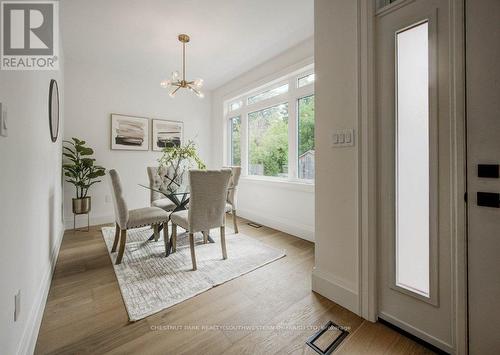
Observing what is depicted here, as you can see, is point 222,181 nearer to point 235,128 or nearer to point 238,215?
point 238,215

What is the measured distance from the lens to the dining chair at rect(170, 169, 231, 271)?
7.44 ft

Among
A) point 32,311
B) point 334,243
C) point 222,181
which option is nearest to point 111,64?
point 222,181

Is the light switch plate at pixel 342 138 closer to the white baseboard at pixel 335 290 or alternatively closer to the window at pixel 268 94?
the white baseboard at pixel 335 290

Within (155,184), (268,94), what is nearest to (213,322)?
(155,184)

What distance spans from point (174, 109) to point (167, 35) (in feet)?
6.33

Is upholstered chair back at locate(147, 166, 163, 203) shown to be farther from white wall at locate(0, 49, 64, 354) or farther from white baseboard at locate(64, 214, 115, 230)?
white wall at locate(0, 49, 64, 354)

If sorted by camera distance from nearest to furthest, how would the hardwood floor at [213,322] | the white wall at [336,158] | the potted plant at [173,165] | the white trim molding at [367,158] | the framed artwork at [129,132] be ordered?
the hardwood floor at [213,322] → the white trim molding at [367,158] → the white wall at [336,158] → the potted plant at [173,165] → the framed artwork at [129,132]

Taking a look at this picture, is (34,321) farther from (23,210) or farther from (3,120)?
(3,120)

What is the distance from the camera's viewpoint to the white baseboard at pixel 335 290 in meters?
1.66

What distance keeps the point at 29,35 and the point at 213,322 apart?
8.83ft

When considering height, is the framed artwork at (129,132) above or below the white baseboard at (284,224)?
above

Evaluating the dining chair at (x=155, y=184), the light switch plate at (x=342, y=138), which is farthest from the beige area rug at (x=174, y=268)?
the light switch plate at (x=342, y=138)

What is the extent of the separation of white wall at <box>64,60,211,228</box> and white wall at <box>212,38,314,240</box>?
130 centimetres

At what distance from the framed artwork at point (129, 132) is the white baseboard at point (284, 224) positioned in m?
2.41
